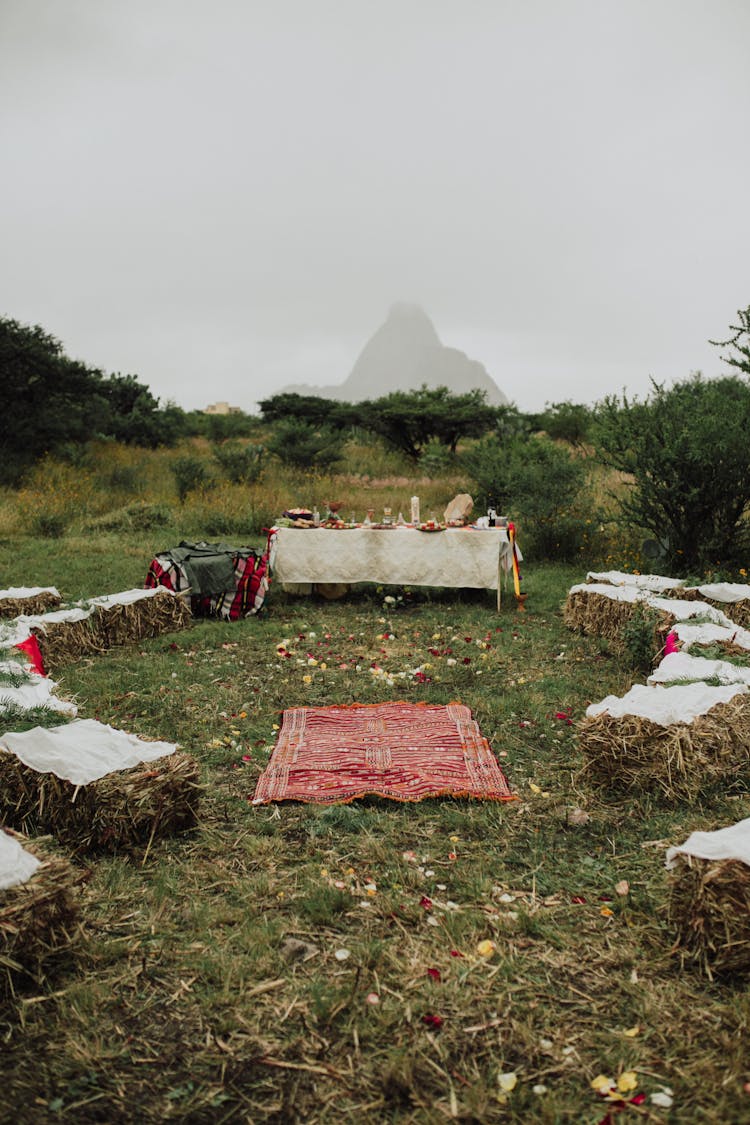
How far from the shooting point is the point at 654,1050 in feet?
6.68

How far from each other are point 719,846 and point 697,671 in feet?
6.22

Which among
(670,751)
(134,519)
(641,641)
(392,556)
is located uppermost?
(134,519)

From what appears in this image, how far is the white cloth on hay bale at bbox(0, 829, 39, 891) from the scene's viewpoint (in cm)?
228

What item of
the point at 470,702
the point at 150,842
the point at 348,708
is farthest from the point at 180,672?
the point at 150,842

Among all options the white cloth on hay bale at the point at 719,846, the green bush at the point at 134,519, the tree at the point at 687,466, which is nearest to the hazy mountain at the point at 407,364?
the green bush at the point at 134,519

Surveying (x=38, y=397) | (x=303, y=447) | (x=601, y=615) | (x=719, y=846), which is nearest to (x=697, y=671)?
(x=719, y=846)

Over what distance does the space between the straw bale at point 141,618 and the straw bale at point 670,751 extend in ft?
13.4

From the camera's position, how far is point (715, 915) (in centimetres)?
235

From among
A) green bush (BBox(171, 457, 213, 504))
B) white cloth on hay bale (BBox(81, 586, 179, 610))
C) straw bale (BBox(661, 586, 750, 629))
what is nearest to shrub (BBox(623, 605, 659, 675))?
straw bale (BBox(661, 586, 750, 629))

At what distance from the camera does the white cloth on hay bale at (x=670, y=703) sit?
3.65 m

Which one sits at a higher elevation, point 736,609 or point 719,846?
point 736,609

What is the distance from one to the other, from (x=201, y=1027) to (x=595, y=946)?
1.25 m

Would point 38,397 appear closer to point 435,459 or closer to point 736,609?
point 435,459

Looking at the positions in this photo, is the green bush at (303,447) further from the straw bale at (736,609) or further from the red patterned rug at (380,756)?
the red patterned rug at (380,756)
